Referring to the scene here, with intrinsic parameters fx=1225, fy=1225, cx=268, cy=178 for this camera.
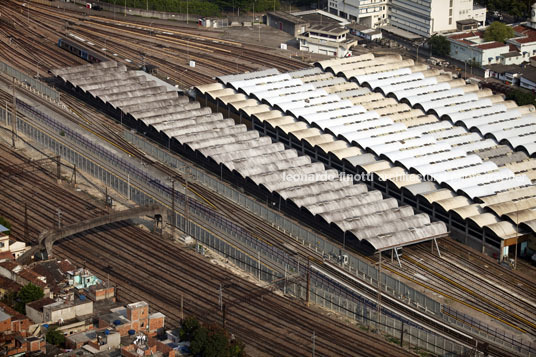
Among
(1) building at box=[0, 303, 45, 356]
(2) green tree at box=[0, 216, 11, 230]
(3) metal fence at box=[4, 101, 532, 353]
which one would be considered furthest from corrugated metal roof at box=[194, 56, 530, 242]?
(1) building at box=[0, 303, 45, 356]

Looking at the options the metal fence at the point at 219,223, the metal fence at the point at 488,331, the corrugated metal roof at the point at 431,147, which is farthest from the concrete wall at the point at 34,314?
the corrugated metal roof at the point at 431,147

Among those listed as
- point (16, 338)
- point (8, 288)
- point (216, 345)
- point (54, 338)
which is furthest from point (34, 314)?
point (216, 345)

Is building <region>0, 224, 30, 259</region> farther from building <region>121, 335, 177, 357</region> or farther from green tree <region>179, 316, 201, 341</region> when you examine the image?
green tree <region>179, 316, 201, 341</region>

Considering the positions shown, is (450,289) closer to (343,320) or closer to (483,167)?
(343,320)

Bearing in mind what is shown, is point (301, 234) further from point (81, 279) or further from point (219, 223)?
point (81, 279)

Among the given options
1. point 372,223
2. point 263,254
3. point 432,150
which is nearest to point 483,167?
point 432,150

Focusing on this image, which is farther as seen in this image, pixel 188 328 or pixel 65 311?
pixel 65 311
